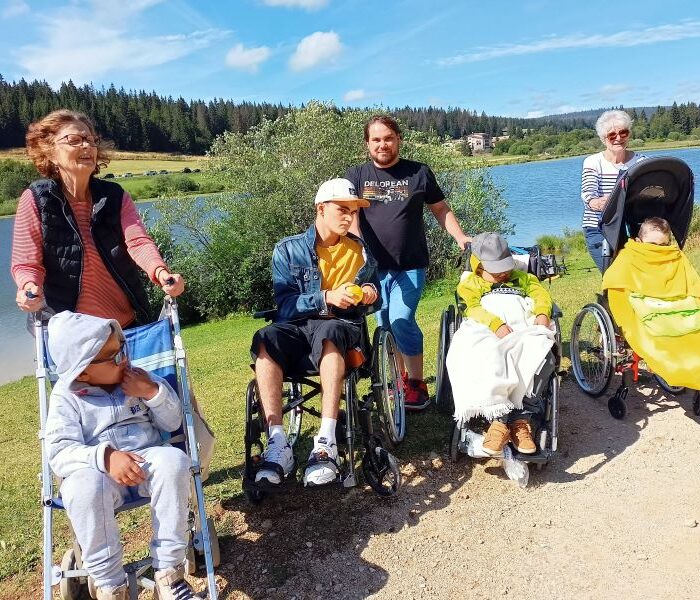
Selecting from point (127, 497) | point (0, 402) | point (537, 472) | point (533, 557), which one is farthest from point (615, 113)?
point (0, 402)

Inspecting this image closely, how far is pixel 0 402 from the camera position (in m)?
8.57

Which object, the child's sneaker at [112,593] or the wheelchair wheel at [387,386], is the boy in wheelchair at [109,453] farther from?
the wheelchair wheel at [387,386]

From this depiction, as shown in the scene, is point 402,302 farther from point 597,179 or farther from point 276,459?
point 597,179

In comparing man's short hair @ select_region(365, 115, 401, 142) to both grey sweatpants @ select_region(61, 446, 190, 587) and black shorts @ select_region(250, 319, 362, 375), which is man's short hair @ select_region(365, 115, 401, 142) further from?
grey sweatpants @ select_region(61, 446, 190, 587)

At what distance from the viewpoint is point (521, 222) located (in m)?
25.9

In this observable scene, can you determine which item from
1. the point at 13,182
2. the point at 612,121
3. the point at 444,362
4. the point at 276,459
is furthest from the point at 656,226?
the point at 13,182

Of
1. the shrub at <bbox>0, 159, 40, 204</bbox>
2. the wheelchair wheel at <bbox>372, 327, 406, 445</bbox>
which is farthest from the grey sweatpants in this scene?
the shrub at <bbox>0, 159, 40, 204</bbox>

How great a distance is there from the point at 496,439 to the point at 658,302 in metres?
1.58

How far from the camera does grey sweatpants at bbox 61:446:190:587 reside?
2.28m

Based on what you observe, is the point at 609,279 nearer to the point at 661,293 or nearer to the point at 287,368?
the point at 661,293

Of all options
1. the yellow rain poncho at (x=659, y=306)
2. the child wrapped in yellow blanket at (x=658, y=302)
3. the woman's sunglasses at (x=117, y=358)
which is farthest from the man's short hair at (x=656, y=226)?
the woman's sunglasses at (x=117, y=358)

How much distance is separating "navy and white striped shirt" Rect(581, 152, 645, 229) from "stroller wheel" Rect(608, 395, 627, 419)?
57.7 inches

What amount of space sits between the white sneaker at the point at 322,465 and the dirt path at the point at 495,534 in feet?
1.07

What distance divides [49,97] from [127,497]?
87.9 m
